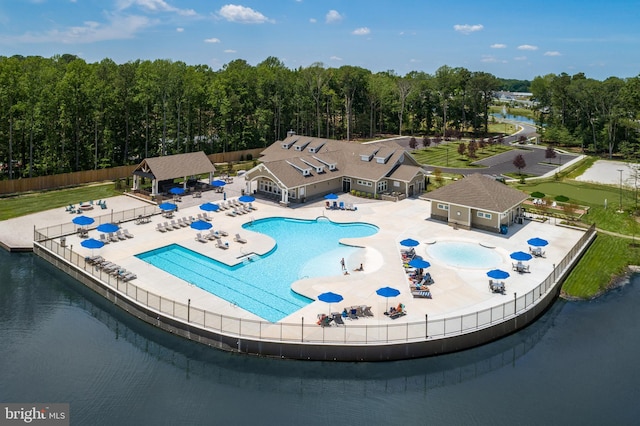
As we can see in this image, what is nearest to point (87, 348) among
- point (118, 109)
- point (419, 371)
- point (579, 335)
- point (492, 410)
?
point (419, 371)

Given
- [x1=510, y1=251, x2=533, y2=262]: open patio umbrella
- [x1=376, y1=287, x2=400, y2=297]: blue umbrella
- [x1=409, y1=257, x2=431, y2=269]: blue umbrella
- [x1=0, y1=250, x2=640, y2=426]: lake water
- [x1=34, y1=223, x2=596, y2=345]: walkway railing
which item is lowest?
[x1=0, y1=250, x2=640, y2=426]: lake water

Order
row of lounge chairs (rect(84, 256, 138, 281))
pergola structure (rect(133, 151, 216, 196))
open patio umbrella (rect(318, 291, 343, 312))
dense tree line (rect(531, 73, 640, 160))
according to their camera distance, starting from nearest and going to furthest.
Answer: open patio umbrella (rect(318, 291, 343, 312)) < row of lounge chairs (rect(84, 256, 138, 281)) < pergola structure (rect(133, 151, 216, 196)) < dense tree line (rect(531, 73, 640, 160))

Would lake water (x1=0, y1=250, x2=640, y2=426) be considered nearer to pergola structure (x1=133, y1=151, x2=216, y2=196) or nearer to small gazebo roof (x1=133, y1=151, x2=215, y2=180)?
pergola structure (x1=133, y1=151, x2=216, y2=196)

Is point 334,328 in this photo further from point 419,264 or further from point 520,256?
point 520,256

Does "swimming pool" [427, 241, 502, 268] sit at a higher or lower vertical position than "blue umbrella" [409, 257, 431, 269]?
lower

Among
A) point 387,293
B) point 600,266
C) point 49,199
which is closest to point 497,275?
point 387,293

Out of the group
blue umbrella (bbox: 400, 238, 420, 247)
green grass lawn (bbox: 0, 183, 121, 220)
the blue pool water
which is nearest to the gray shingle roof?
the blue pool water
